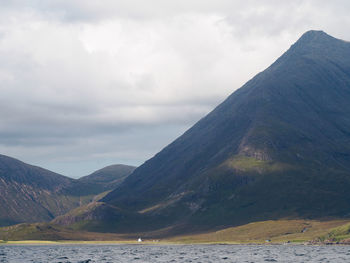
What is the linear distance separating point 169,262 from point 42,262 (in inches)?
1835

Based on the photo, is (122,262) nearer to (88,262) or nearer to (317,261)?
(88,262)

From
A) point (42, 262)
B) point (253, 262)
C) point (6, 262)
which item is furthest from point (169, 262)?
point (6, 262)

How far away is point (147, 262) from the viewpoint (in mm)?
194125

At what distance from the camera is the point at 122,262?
196 meters

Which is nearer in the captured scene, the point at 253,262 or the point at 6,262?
the point at 253,262

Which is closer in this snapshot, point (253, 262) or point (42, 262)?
point (253, 262)

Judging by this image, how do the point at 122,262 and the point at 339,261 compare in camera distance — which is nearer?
the point at 339,261

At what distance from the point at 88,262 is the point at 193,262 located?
1506 inches

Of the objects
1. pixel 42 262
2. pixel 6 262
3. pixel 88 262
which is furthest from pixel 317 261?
pixel 6 262

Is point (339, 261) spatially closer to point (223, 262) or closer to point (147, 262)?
point (223, 262)

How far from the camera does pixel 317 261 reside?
185m

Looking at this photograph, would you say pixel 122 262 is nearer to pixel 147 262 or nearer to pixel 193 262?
pixel 147 262

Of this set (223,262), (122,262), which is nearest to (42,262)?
(122,262)

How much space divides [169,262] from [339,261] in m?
57.3
